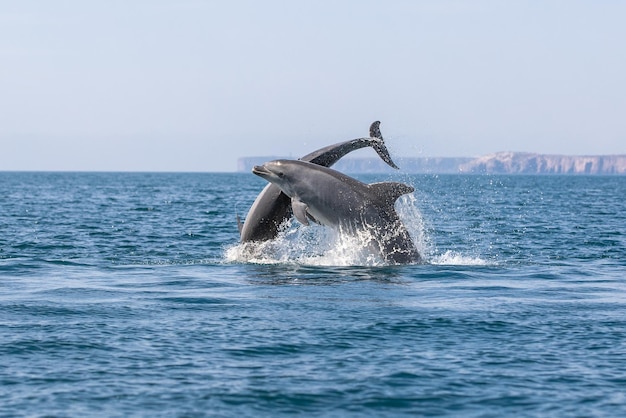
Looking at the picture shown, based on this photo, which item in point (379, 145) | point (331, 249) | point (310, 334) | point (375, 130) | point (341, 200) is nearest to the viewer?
point (310, 334)

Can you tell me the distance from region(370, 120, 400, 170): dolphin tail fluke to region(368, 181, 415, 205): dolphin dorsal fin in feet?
5.35

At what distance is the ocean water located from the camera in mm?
10586

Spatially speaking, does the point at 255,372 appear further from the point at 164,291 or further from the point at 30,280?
the point at 30,280

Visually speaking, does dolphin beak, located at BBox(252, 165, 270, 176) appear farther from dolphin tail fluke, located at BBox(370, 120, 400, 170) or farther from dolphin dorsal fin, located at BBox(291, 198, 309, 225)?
dolphin tail fluke, located at BBox(370, 120, 400, 170)

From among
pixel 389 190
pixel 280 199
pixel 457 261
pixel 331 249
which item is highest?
pixel 389 190

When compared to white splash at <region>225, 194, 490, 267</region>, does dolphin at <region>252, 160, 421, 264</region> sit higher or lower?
higher

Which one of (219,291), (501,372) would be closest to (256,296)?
(219,291)

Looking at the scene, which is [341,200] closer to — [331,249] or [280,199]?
[331,249]

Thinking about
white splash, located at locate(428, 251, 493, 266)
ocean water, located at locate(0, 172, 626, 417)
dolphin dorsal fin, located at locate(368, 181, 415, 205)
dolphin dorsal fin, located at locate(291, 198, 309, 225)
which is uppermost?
dolphin dorsal fin, located at locate(368, 181, 415, 205)

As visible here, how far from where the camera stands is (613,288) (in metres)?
19.5

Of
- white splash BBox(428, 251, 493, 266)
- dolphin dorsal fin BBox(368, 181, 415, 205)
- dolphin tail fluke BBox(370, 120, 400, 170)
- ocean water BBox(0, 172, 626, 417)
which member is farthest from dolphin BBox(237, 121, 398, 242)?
white splash BBox(428, 251, 493, 266)

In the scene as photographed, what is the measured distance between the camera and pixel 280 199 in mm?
22875

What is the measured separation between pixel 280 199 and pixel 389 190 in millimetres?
3290

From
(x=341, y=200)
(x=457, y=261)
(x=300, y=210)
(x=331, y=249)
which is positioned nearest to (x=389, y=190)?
(x=341, y=200)
